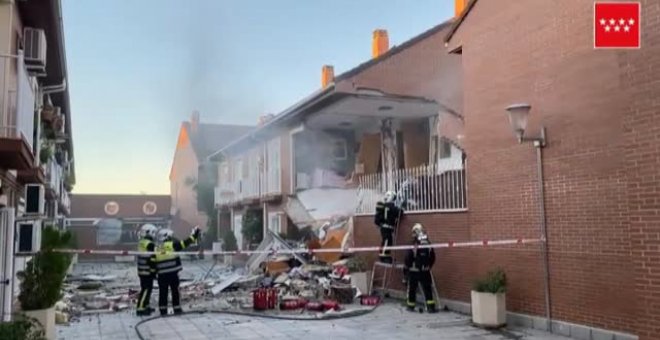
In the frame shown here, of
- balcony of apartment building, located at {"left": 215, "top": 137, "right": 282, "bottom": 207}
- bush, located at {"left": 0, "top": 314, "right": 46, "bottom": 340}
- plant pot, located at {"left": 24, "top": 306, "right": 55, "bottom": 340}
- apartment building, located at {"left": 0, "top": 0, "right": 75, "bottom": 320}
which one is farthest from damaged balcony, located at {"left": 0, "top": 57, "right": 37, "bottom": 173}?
balcony of apartment building, located at {"left": 215, "top": 137, "right": 282, "bottom": 207}

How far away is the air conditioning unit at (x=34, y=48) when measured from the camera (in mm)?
9055

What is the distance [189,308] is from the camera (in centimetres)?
1165

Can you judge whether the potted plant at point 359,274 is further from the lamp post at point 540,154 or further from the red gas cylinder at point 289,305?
the lamp post at point 540,154

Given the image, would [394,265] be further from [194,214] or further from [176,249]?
[194,214]

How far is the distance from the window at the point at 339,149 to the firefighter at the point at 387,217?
264 inches

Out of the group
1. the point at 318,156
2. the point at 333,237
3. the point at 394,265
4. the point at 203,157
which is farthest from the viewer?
the point at 203,157

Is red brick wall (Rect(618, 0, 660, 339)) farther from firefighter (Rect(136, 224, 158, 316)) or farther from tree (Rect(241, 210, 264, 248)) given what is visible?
tree (Rect(241, 210, 264, 248))

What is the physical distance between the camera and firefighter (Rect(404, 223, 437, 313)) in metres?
10.5

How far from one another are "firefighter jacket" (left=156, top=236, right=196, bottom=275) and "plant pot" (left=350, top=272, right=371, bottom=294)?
11.9ft

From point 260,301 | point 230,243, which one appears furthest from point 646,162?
point 230,243

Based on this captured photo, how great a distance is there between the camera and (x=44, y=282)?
8125mm

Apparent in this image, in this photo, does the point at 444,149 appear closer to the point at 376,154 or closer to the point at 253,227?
the point at 376,154

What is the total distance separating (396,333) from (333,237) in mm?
6459

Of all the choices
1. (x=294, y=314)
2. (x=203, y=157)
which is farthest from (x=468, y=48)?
(x=203, y=157)
